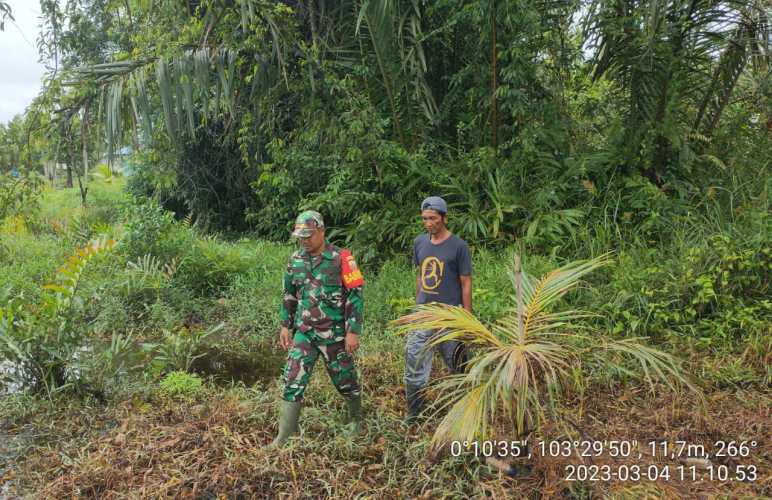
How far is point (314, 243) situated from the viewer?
3.26 meters

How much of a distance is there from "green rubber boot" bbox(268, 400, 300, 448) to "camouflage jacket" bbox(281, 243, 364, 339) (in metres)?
0.45

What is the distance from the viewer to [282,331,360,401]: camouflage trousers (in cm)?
322

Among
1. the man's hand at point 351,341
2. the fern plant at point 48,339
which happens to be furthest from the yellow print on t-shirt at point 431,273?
the fern plant at point 48,339

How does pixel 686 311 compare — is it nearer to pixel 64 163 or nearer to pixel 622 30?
pixel 622 30

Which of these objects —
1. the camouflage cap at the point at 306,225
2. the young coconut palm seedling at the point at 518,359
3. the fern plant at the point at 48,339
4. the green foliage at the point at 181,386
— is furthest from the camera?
the green foliage at the point at 181,386

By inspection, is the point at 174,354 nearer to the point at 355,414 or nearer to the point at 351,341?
the point at 355,414

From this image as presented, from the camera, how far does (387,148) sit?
6168mm

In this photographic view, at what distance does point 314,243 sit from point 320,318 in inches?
17.9

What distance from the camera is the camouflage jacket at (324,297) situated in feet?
10.8

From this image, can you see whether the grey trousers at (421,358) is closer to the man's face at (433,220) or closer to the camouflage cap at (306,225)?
the man's face at (433,220)

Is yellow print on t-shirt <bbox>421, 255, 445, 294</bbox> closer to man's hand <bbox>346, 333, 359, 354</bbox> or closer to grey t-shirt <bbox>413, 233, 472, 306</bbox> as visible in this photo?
grey t-shirt <bbox>413, 233, 472, 306</bbox>

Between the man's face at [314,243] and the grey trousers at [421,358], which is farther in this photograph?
the grey trousers at [421,358]

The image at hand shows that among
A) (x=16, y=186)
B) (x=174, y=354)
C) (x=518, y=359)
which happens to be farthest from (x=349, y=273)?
A: (x=16, y=186)

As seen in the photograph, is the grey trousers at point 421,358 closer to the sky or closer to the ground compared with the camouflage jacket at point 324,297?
closer to the ground
